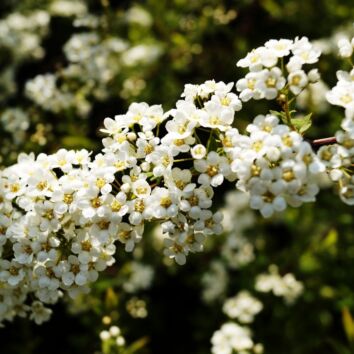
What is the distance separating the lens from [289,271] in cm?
466

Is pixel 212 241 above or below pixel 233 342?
above

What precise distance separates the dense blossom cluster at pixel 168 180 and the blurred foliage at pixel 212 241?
3.54 ft

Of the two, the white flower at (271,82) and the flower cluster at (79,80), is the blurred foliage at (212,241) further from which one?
the white flower at (271,82)

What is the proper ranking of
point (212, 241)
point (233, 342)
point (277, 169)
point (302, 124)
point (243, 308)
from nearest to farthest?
point (277, 169) → point (302, 124) → point (233, 342) → point (243, 308) → point (212, 241)

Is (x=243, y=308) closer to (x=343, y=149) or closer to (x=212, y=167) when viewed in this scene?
(x=212, y=167)

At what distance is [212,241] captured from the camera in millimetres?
5164

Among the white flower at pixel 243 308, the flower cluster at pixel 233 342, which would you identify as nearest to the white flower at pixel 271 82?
the flower cluster at pixel 233 342

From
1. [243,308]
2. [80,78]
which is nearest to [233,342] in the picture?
[243,308]

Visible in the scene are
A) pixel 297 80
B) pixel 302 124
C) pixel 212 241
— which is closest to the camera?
pixel 297 80

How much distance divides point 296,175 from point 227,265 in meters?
2.97

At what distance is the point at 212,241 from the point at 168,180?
9.43 ft

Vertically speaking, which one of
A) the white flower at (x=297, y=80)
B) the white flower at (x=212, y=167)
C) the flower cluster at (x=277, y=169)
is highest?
→ the white flower at (x=297, y=80)

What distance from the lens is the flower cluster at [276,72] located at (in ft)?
7.61

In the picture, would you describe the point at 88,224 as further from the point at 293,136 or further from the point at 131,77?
the point at 131,77
